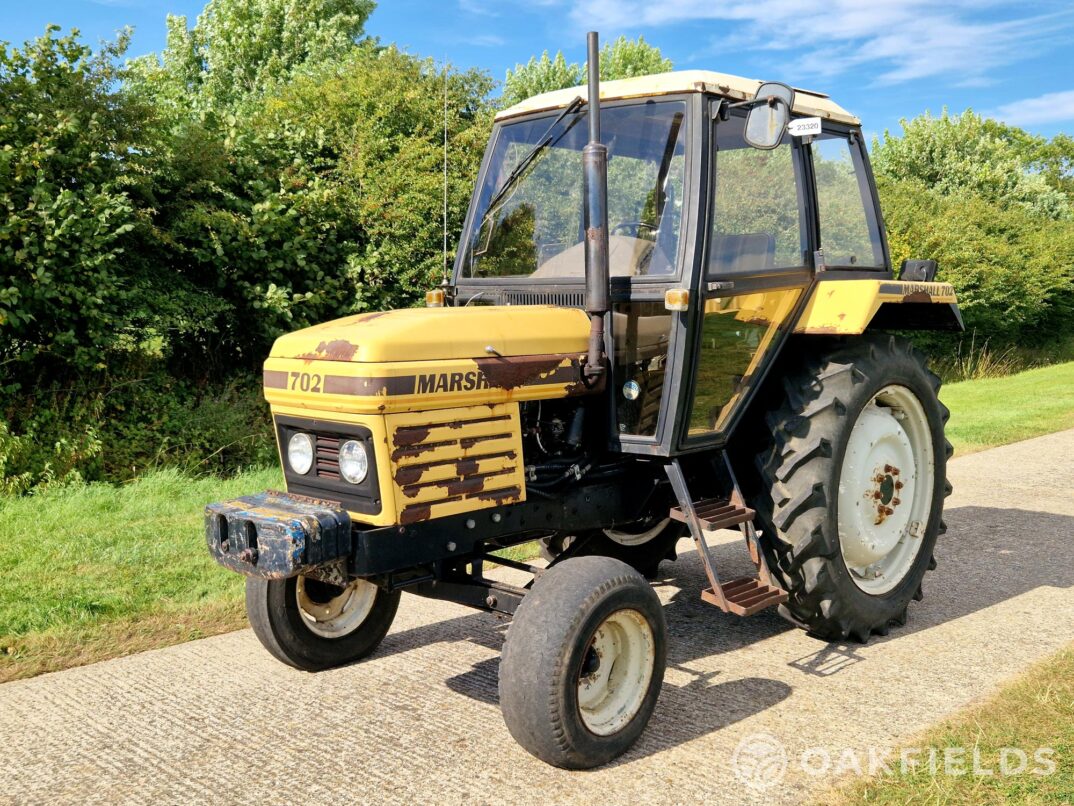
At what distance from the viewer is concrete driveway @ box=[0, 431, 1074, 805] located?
3160 millimetres

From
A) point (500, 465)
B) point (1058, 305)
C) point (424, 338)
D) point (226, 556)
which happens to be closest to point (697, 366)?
point (500, 465)

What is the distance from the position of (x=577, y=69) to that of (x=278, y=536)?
29.6 m

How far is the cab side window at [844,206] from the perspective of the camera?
463cm

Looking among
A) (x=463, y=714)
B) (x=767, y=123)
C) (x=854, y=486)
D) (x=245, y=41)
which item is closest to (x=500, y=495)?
(x=463, y=714)

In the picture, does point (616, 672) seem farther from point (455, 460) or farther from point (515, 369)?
point (515, 369)

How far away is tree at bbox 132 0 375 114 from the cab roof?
82.5 ft

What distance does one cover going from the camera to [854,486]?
4.57 meters

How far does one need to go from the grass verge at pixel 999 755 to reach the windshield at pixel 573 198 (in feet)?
6.41

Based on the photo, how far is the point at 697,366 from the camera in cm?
398

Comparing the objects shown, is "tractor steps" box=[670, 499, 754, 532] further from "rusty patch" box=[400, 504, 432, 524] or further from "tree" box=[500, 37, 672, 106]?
"tree" box=[500, 37, 672, 106]

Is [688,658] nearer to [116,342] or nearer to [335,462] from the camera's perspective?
[335,462]

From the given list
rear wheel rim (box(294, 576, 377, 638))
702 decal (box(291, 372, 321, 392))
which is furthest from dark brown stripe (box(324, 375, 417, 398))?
rear wheel rim (box(294, 576, 377, 638))

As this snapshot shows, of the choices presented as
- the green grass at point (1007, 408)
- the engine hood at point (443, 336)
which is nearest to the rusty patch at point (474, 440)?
the engine hood at point (443, 336)

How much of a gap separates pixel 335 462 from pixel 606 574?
103 cm
